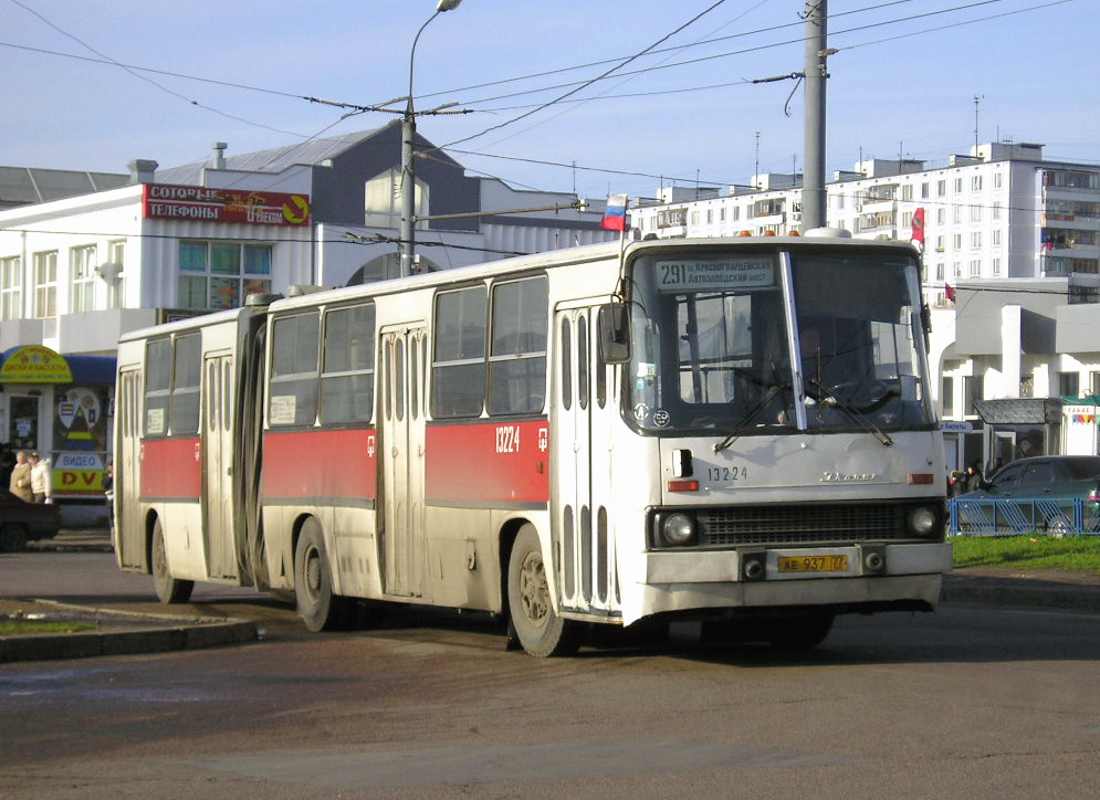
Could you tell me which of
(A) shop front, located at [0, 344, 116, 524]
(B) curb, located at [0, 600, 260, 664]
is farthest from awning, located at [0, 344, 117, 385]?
(B) curb, located at [0, 600, 260, 664]

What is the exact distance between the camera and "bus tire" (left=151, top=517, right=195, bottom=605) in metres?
20.6

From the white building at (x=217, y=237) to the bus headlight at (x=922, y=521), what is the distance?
133ft

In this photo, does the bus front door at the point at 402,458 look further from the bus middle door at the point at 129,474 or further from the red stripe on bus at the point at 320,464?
the bus middle door at the point at 129,474

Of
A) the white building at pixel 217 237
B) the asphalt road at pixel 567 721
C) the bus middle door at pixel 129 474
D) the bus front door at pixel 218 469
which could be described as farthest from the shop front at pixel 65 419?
the asphalt road at pixel 567 721

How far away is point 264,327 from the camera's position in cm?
1866

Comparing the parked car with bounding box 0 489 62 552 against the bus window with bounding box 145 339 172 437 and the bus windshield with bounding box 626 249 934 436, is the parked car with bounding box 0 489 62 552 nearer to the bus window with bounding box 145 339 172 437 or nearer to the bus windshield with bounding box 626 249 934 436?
the bus window with bounding box 145 339 172 437

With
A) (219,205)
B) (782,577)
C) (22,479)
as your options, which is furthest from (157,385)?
(219,205)

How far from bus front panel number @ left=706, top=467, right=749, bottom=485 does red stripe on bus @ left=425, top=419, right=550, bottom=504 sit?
1593mm

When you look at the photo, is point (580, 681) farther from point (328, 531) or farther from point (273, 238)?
point (273, 238)

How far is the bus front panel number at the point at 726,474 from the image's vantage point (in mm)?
11695

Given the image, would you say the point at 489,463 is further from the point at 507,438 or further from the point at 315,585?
the point at 315,585

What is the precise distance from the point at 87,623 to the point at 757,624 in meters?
5.55

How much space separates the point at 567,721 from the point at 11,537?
84.0 ft

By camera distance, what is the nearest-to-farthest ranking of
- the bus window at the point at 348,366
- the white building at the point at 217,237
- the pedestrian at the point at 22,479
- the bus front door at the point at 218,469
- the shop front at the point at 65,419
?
the bus window at the point at 348,366 < the bus front door at the point at 218,469 < the pedestrian at the point at 22,479 < the shop front at the point at 65,419 < the white building at the point at 217,237
